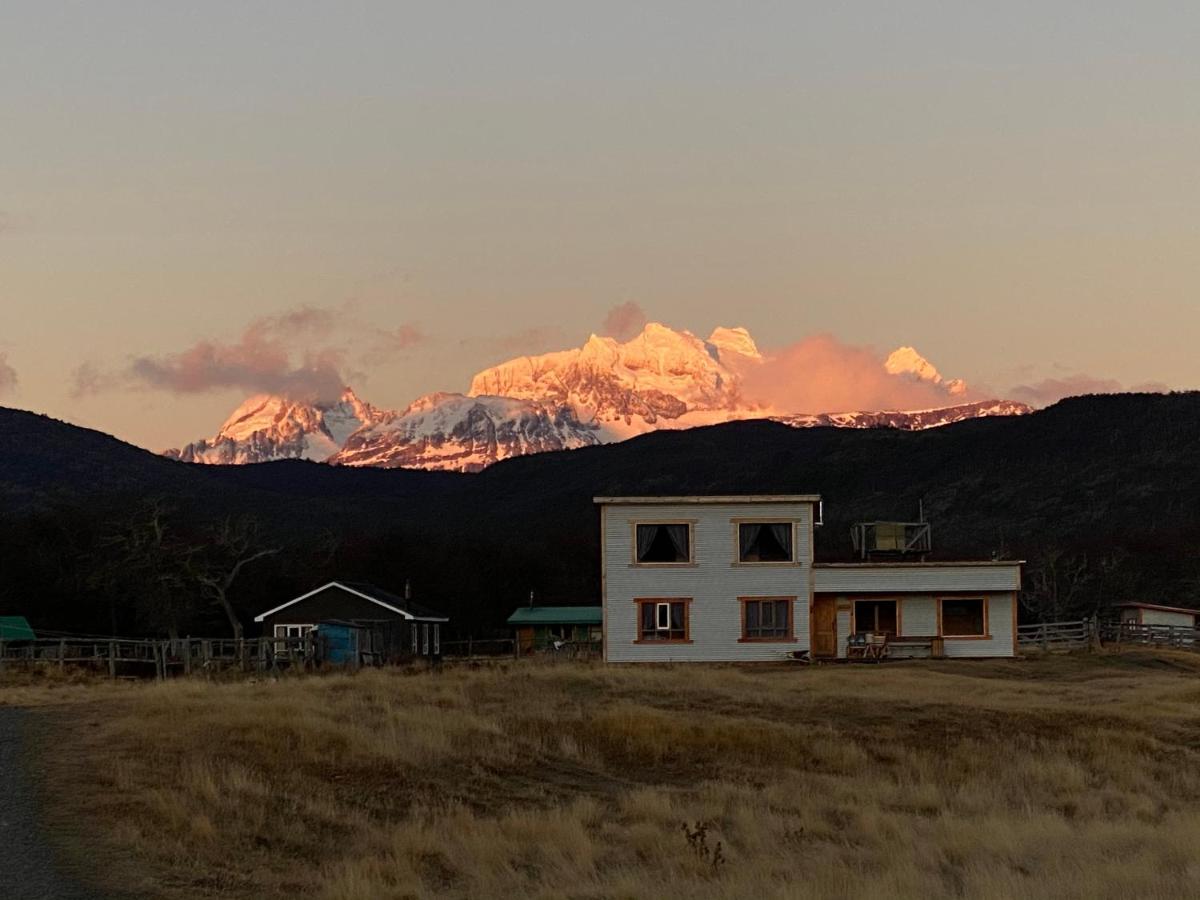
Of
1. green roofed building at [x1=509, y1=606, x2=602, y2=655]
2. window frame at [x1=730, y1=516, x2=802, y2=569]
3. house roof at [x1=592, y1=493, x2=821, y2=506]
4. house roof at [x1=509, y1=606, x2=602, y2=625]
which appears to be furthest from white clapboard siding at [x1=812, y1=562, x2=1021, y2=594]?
house roof at [x1=509, y1=606, x2=602, y2=625]

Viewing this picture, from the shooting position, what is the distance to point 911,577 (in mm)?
57219

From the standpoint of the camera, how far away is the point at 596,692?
39.4m

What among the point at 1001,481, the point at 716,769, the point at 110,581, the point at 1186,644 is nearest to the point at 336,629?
the point at 110,581

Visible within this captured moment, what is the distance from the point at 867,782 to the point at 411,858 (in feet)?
33.6

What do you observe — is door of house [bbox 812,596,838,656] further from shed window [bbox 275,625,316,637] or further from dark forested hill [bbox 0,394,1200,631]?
dark forested hill [bbox 0,394,1200,631]

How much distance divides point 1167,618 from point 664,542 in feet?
129

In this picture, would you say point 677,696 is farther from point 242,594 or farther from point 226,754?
point 242,594

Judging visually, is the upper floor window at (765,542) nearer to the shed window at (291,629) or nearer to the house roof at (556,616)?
the shed window at (291,629)

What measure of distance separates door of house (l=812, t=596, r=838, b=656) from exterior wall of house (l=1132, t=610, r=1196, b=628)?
33.9m

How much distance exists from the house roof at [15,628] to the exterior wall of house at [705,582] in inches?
1262

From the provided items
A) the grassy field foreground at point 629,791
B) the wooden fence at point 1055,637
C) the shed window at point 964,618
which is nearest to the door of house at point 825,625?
the shed window at point 964,618

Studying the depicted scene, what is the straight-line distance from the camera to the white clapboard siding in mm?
56969

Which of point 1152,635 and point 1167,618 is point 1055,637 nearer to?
point 1152,635

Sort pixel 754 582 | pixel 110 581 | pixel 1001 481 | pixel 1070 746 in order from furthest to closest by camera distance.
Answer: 1. pixel 1001 481
2. pixel 110 581
3. pixel 754 582
4. pixel 1070 746
